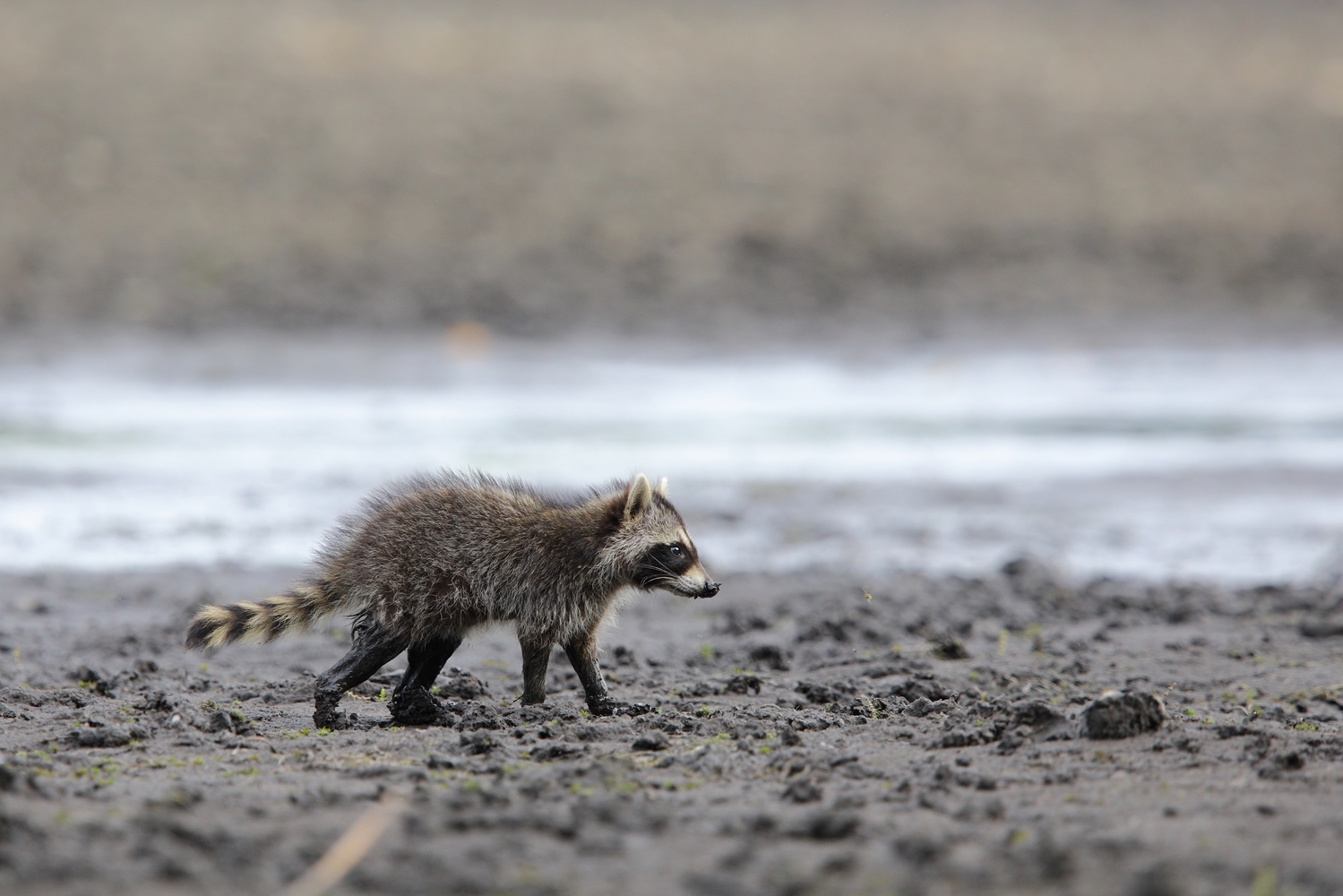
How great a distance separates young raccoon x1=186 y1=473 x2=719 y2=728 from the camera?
6.36 meters

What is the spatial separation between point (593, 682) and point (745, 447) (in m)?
7.66

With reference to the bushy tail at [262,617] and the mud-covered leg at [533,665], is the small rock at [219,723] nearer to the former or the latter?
the bushy tail at [262,617]

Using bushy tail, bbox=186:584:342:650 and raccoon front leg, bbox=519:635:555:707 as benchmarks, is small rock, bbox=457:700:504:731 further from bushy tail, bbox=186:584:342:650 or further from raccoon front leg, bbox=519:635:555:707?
bushy tail, bbox=186:584:342:650

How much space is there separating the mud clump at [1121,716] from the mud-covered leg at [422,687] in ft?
8.14

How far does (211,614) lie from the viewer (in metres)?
6.23

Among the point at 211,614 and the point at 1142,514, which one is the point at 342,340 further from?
the point at 211,614

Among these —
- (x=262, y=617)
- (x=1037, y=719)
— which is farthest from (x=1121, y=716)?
(x=262, y=617)

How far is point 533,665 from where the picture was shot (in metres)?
6.69

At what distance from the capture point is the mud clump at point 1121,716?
5672 millimetres

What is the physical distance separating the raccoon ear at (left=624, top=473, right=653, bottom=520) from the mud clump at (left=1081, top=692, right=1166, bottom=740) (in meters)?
2.12

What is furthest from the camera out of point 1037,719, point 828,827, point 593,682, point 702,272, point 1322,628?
point 702,272

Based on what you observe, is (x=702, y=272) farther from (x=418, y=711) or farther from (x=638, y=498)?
(x=418, y=711)

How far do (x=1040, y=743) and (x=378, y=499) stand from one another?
2996 millimetres

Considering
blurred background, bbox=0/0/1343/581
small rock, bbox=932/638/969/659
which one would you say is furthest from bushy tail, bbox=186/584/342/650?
blurred background, bbox=0/0/1343/581
